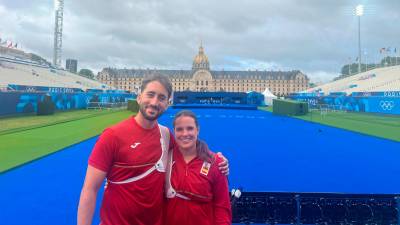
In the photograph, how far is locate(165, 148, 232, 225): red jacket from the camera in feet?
7.39

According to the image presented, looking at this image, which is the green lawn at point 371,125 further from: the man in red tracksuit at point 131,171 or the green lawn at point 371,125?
the man in red tracksuit at point 131,171

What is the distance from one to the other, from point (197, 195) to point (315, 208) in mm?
3404

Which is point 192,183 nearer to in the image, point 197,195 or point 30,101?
point 197,195

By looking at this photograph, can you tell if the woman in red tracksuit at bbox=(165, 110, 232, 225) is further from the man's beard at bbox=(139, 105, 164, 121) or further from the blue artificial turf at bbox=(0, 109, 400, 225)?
the blue artificial turf at bbox=(0, 109, 400, 225)

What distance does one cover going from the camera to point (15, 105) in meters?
23.6

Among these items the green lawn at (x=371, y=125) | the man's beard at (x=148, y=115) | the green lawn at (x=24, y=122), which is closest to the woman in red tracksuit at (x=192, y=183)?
the man's beard at (x=148, y=115)

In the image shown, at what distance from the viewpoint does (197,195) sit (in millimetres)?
2250

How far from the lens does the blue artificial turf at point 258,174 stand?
5.40 m

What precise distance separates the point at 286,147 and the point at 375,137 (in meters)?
6.44

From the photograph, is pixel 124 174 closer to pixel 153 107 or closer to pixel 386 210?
pixel 153 107

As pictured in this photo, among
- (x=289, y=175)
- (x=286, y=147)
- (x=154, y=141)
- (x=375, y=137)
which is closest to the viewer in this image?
(x=154, y=141)

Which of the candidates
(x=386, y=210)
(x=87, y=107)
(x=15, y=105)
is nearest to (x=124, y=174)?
(x=386, y=210)

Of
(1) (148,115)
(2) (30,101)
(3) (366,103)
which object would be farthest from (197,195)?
(3) (366,103)

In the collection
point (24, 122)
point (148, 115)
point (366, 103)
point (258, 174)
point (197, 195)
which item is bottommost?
point (258, 174)
